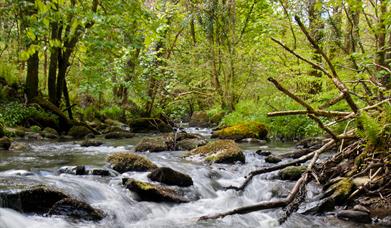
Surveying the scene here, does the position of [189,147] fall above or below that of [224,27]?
below

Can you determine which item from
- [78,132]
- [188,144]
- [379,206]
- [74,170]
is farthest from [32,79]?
[379,206]

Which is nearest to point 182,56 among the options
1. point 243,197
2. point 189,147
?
point 189,147

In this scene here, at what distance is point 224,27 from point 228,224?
44.5 ft

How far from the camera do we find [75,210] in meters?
4.95

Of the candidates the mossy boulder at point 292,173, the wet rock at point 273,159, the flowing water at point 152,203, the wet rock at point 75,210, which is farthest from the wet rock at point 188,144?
the wet rock at point 75,210

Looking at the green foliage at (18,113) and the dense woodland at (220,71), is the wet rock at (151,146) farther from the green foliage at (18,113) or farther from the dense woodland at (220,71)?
the green foliage at (18,113)

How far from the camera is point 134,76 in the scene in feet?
51.5

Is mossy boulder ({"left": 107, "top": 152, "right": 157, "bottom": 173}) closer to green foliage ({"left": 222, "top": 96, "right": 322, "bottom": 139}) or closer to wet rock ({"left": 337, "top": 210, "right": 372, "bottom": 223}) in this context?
wet rock ({"left": 337, "top": 210, "right": 372, "bottom": 223})

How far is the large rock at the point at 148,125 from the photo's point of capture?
A: 648 inches

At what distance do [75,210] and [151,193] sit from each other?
122 centimetres

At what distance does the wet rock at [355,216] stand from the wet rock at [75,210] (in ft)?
9.98

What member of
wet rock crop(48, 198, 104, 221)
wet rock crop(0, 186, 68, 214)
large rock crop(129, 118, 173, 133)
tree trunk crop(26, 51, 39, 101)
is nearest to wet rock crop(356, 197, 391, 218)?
wet rock crop(48, 198, 104, 221)

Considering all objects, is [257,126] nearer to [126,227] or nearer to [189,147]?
[189,147]

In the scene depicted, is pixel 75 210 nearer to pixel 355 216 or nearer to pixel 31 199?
pixel 31 199
